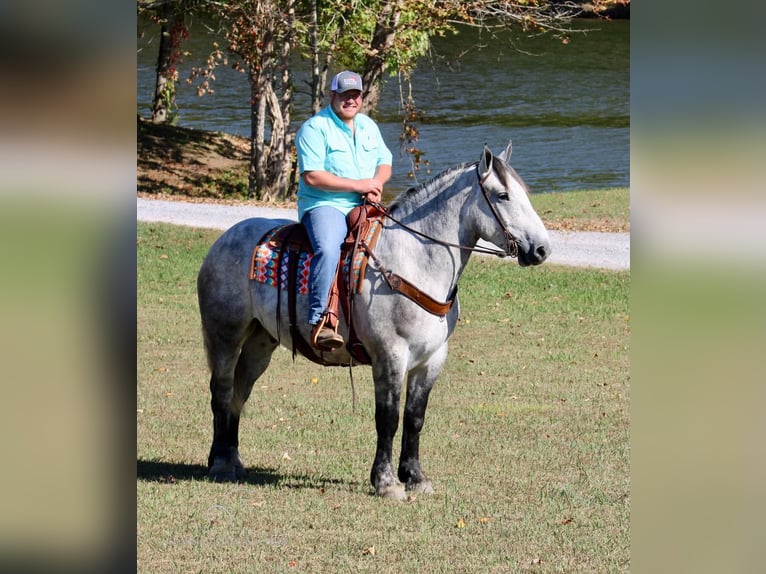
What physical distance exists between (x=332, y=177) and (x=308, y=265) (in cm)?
56

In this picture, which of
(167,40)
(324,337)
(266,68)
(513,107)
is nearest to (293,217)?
(266,68)

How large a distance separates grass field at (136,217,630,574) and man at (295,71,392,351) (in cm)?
113

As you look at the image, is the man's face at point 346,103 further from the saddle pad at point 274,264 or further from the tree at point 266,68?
the tree at point 266,68

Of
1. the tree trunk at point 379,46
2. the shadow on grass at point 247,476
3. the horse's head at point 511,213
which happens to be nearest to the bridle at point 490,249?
the horse's head at point 511,213

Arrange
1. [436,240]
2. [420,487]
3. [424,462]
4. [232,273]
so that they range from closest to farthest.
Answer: [436,240]
[420,487]
[232,273]
[424,462]

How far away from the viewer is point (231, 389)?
7613 millimetres

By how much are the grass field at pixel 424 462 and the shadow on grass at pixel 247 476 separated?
2cm

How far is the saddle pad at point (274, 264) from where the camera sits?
6.99m

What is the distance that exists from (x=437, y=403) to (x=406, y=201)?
3166 millimetres

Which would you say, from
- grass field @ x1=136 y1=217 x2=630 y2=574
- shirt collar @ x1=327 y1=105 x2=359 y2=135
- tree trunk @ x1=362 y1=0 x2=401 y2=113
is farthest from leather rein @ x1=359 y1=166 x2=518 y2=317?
tree trunk @ x1=362 y1=0 x2=401 y2=113

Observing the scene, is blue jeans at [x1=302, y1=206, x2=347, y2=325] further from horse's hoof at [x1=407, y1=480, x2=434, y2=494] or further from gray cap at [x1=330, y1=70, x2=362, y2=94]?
horse's hoof at [x1=407, y1=480, x2=434, y2=494]

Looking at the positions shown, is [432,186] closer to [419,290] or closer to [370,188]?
[370,188]
